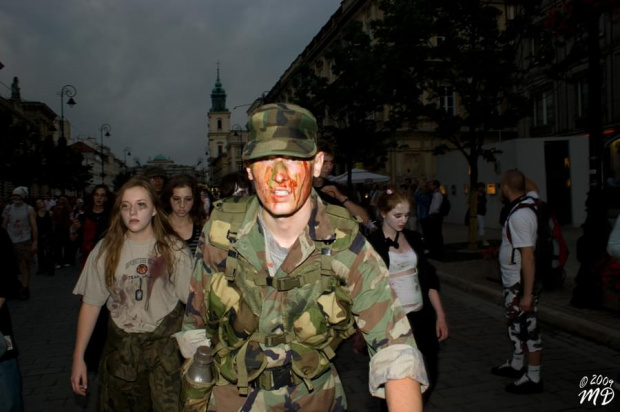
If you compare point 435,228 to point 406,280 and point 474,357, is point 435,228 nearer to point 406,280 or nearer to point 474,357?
point 474,357

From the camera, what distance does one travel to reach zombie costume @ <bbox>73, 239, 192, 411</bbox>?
126 inches

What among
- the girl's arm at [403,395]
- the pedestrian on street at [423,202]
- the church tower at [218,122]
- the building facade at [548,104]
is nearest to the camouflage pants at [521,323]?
the girl's arm at [403,395]

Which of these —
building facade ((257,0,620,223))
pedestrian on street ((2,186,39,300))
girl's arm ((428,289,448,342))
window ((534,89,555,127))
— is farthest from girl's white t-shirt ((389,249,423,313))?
window ((534,89,555,127))

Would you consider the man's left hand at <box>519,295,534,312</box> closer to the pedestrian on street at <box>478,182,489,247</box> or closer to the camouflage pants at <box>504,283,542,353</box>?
the camouflage pants at <box>504,283,542,353</box>

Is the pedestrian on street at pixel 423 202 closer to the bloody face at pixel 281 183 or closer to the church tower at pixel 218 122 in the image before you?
the bloody face at pixel 281 183

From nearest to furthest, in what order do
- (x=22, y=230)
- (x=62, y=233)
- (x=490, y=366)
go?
1. (x=490, y=366)
2. (x=22, y=230)
3. (x=62, y=233)

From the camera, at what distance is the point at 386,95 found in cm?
1382

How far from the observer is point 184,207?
4996 millimetres

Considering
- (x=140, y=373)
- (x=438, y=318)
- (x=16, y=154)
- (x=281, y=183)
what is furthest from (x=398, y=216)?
(x=16, y=154)

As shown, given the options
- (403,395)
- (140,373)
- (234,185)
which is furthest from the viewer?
(234,185)

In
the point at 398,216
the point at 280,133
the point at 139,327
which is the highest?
the point at 280,133

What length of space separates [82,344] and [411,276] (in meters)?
2.46

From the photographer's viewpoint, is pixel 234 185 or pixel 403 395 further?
pixel 234 185

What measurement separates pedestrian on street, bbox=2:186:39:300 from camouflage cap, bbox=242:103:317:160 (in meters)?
9.51
